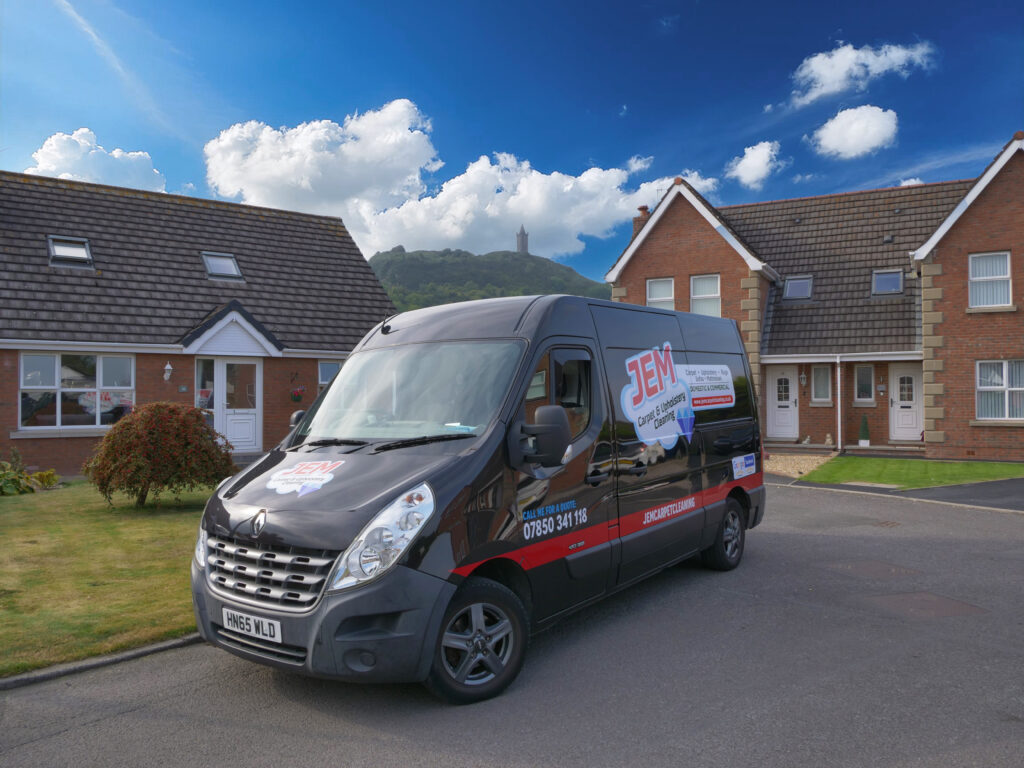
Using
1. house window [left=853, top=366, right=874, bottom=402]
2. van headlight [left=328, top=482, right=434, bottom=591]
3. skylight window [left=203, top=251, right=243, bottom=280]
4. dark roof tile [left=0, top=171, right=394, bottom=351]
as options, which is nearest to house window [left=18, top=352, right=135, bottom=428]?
dark roof tile [left=0, top=171, right=394, bottom=351]

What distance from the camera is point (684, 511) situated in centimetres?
668

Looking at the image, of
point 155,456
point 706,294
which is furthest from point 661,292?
point 155,456

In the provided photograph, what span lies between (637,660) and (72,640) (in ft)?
13.1

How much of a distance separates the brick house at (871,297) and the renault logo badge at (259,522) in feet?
61.6

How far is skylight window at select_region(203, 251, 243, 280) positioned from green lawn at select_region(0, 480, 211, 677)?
32.2ft

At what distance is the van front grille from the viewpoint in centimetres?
401

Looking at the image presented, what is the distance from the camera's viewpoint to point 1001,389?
18141mm

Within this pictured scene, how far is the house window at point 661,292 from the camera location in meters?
22.9

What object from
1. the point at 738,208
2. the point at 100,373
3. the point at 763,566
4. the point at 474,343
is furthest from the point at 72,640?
the point at 738,208

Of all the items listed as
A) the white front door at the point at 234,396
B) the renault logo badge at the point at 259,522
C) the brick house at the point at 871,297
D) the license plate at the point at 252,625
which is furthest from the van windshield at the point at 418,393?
the brick house at the point at 871,297

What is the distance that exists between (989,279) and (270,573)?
19798 mm

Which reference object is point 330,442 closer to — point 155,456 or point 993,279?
point 155,456

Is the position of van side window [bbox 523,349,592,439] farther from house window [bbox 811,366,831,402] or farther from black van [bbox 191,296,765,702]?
house window [bbox 811,366,831,402]

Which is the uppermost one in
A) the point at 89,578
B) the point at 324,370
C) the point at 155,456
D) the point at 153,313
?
the point at 153,313
